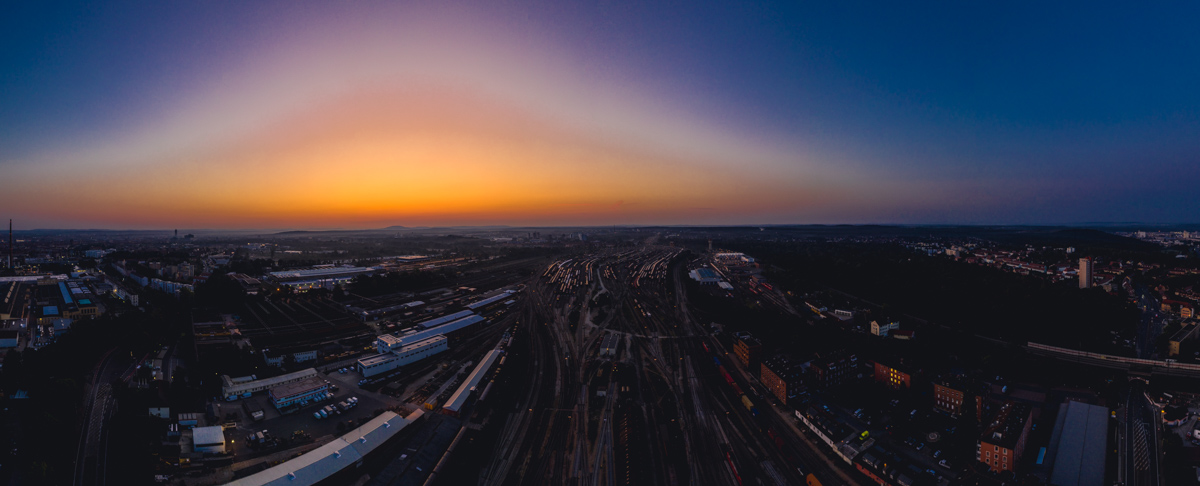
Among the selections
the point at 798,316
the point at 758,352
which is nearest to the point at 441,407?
the point at 758,352

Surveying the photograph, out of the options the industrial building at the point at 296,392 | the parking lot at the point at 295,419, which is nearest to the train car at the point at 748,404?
the parking lot at the point at 295,419

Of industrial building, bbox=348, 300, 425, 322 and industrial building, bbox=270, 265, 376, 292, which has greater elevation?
industrial building, bbox=270, 265, 376, 292

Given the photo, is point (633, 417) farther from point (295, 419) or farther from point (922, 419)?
point (295, 419)

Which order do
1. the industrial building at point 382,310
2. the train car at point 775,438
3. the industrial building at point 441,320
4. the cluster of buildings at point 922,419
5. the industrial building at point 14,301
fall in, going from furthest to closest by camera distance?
the industrial building at point 382,310 < the industrial building at point 441,320 < the industrial building at point 14,301 < the train car at point 775,438 < the cluster of buildings at point 922,419

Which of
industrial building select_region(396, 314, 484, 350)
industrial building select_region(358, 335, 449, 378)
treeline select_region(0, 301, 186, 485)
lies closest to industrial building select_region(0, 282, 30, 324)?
treeline select_region(0, 301, 186, 485)

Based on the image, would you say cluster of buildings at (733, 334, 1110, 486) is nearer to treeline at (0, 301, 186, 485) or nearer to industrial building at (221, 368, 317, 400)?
industrial building at (221, 368, 317, 400)

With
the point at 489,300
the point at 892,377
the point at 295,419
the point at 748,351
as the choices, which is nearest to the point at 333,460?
the point at 295,419

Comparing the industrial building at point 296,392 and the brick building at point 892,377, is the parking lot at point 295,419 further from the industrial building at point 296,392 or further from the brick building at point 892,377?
the brick building at point 892,377
